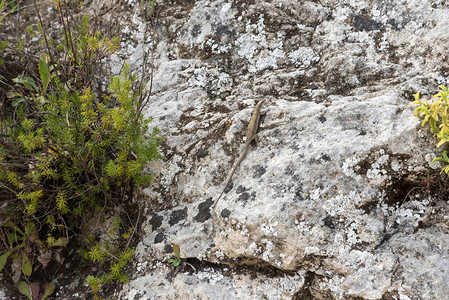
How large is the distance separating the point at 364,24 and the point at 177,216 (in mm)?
2272

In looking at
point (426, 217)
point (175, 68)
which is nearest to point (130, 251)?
point (175, 68)

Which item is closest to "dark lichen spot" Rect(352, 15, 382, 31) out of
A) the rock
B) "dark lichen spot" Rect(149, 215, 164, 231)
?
the rock

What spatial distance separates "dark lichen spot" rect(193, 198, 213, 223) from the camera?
9.35 ft

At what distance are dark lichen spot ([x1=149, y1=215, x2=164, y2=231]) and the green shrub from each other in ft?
0.63

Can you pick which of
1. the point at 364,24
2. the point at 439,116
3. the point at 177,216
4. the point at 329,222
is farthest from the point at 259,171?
the point at 364,24

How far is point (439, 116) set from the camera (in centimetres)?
244

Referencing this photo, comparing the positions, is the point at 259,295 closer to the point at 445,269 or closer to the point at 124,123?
the point at 445,269

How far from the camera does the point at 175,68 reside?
12.0 feet

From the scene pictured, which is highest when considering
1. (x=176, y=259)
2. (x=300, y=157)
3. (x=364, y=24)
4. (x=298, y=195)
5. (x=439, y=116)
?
(x=364, y=24)

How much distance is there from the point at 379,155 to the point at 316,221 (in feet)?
2.02

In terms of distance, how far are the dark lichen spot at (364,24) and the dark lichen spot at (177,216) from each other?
84.1 inches

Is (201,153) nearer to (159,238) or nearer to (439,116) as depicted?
(159,238)

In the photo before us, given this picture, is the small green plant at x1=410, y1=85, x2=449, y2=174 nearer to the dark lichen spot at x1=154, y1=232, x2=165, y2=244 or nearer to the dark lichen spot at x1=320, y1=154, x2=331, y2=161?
the dark lichen spot at x1=320, y1=154, x2=331, y2=161

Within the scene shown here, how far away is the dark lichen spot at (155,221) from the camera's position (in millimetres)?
2951
